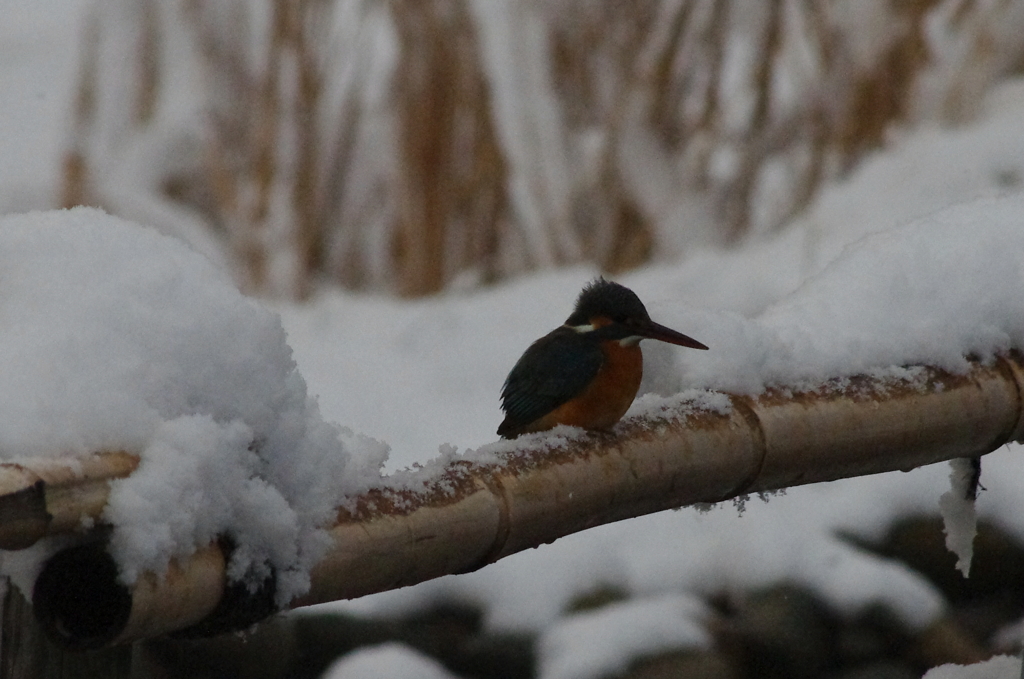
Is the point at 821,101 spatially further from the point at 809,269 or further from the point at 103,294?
the point at 103,294

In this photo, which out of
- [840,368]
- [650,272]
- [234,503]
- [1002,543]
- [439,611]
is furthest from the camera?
[650,272]

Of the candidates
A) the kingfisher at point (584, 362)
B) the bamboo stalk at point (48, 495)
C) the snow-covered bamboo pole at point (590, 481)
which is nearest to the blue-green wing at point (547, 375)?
the kingfisher at point (584, 362)

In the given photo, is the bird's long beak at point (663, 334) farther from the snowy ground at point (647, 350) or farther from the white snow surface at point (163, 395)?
the white snow surface at point (163, 395)

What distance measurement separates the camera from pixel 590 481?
100cm

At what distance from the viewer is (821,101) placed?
4.07m

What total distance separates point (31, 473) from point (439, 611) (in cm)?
191

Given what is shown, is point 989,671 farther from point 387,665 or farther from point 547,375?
point 387,665

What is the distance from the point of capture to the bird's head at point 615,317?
1.38m

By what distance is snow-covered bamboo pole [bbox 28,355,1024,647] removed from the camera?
68 centimetres

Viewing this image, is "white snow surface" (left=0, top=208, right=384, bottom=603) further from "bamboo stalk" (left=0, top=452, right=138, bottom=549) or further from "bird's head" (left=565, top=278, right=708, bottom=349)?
"bird's head" (left=565, top=278, right=708, bottom=349)

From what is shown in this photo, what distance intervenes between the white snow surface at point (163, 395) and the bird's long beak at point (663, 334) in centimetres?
46

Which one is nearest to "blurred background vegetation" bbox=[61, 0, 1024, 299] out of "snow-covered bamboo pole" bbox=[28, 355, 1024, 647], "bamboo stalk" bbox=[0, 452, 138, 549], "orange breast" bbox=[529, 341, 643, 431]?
"orange breast" bbox=[529, 341, 643, 431]

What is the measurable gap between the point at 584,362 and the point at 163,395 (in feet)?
2.46

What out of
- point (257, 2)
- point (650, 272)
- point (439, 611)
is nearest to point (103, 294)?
point (439, 611)
